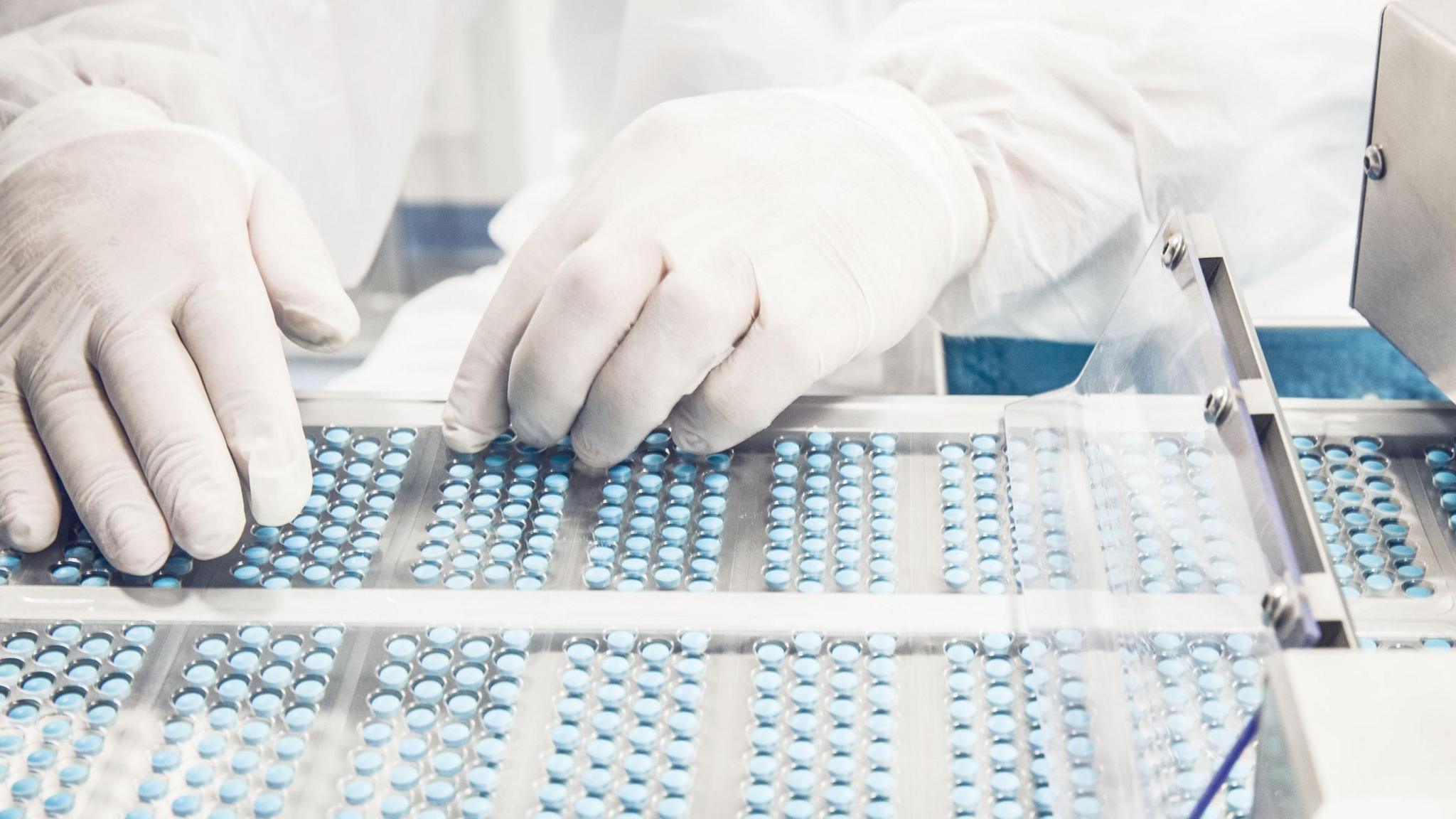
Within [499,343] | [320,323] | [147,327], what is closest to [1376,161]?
[499,343]

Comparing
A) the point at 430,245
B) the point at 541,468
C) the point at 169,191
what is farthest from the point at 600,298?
the point at 430,245

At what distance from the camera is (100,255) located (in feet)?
3.55

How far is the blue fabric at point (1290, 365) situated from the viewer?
1335 millimetres

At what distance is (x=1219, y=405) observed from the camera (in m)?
0.71

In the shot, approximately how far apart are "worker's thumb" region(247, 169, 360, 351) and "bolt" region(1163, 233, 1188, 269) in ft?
2.43

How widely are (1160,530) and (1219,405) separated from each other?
10 cm

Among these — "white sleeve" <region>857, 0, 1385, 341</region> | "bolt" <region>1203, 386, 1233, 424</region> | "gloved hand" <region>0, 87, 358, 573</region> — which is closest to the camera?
"bolt" <region>1203, 386, 1233, 424</region>

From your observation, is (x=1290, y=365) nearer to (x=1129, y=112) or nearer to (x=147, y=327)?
(x=1129, y=112)

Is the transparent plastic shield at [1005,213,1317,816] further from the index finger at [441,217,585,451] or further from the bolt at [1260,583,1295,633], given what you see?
the index finger at [441,217,585,451]

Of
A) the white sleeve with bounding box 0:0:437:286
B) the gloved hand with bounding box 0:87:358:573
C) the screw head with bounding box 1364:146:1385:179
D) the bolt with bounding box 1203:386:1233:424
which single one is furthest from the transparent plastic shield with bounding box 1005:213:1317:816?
the white sleeve with bounding box 0:0:437:286

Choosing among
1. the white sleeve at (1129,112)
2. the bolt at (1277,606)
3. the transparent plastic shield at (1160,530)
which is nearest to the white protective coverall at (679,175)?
the white sleeve at (1129,112)

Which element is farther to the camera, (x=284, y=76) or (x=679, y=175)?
(x=284, y=76)

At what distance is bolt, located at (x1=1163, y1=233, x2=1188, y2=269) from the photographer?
0.85m

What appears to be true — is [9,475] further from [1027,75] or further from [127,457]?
[1027,75]
